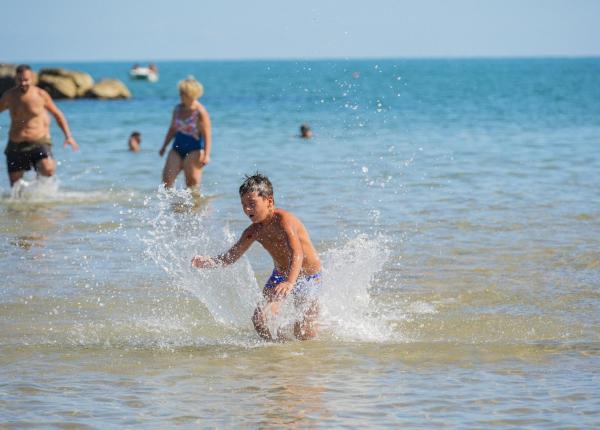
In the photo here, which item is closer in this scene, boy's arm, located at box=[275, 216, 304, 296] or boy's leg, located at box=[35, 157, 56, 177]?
Answer: boy's arm, located at box=[275, 216, 304, 296]

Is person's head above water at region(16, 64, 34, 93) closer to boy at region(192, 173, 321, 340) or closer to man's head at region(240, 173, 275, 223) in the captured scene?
boy at region(192, 173, 321, 340)

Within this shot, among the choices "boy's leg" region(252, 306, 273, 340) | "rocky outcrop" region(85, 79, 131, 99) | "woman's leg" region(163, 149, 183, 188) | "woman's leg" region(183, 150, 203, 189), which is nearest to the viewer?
"boy's leg" region(252, 306, 273, 340)

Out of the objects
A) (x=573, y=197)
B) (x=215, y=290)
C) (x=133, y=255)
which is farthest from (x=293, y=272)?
(x=573, y=197)

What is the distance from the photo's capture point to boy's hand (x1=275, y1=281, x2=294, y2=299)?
588cm

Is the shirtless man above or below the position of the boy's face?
above

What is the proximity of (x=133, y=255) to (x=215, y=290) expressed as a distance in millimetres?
2075

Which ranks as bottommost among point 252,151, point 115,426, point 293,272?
point 115,426

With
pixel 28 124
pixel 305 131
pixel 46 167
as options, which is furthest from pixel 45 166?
pixel 305 131

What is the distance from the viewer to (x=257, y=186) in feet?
19.9

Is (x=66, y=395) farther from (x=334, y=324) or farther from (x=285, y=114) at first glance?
(x=285, y=114)

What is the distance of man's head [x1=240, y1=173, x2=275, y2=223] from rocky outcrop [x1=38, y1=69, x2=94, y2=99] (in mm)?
43220

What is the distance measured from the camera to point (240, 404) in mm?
5051

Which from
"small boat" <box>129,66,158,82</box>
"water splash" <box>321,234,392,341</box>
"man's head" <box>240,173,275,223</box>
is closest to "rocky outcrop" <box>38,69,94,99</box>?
"small boat" <box>129,66,158,82</box>

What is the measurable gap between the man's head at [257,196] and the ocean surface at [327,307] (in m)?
0.77
